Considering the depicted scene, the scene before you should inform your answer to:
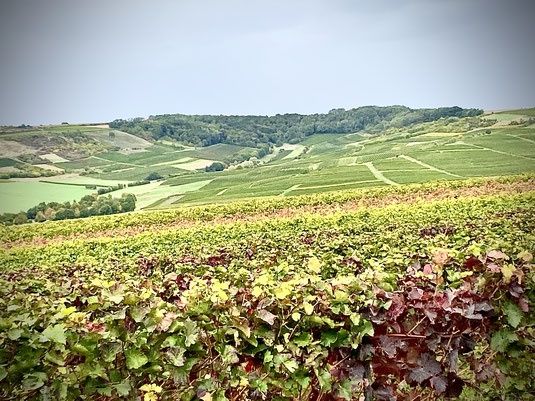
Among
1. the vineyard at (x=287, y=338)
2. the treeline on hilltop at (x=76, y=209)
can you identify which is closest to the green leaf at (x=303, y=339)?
the vineyard at (x=287, y=338)

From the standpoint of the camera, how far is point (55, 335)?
2.36 meters

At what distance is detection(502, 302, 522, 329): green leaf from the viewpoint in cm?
300

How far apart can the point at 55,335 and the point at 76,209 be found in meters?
20.8

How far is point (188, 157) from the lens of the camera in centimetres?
6272

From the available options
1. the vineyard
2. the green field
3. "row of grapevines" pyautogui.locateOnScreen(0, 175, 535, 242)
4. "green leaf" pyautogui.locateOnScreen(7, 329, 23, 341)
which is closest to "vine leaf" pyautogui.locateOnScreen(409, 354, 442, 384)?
the vineyard

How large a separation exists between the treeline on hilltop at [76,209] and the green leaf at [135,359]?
634 centimetres

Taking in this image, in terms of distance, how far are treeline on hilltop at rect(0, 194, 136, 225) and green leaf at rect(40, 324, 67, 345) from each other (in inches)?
247

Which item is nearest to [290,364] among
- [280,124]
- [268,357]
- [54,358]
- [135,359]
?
[268,357]

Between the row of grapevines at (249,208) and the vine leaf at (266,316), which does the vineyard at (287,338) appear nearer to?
the vine leaf at (266,316)

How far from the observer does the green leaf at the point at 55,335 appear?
2350 millimetres

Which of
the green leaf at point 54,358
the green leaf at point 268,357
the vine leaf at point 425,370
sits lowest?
the vine leaf at point 425,370

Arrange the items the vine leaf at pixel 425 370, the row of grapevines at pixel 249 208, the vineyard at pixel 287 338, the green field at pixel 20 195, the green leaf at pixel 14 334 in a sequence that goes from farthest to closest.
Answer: the row of grapevines at pixel 249 208
the green field at pixel 20 195
the vine leaf at pixel 425 370
the vineyard at pixel 287 338
the green leaf at pixel 14 334

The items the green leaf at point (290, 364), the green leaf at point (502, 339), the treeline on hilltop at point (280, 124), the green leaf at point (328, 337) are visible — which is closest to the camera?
the green leaf at point (290, 364)

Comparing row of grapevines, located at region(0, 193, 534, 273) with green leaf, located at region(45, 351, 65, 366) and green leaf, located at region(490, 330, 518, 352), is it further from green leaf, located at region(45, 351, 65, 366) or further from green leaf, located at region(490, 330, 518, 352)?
green leaf, located at region(45, 351, 65, 366)
